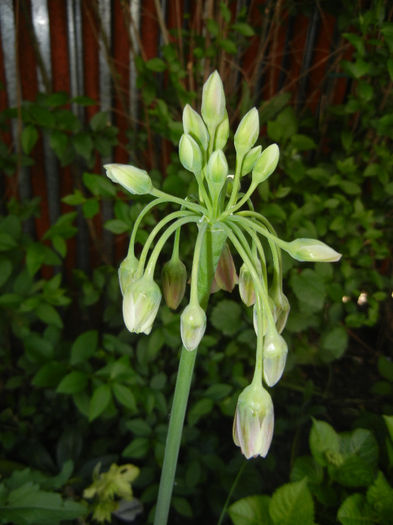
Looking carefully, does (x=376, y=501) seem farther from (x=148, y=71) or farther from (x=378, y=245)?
(x=148, y=71)

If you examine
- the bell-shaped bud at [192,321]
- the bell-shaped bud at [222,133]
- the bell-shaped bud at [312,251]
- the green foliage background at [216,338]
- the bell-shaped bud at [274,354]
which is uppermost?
the bell-shaped bud at [222,133]

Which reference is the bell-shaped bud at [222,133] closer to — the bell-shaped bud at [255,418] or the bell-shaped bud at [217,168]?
the bell-shaped bud at [217,168]

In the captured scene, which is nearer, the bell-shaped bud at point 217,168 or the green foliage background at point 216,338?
the bell-shaped bud at point 217,168

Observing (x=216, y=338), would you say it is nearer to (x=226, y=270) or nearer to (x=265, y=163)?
(x=226, y=270)

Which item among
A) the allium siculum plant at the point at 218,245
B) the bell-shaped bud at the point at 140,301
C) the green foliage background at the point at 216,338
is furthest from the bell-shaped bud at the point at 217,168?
the green foliage background at the point at 216,338

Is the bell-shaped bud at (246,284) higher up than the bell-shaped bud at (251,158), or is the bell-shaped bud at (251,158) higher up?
the bell-shaped bud at (251,158)

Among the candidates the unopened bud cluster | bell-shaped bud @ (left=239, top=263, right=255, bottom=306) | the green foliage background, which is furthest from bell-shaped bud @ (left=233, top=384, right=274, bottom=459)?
the green foliage background
